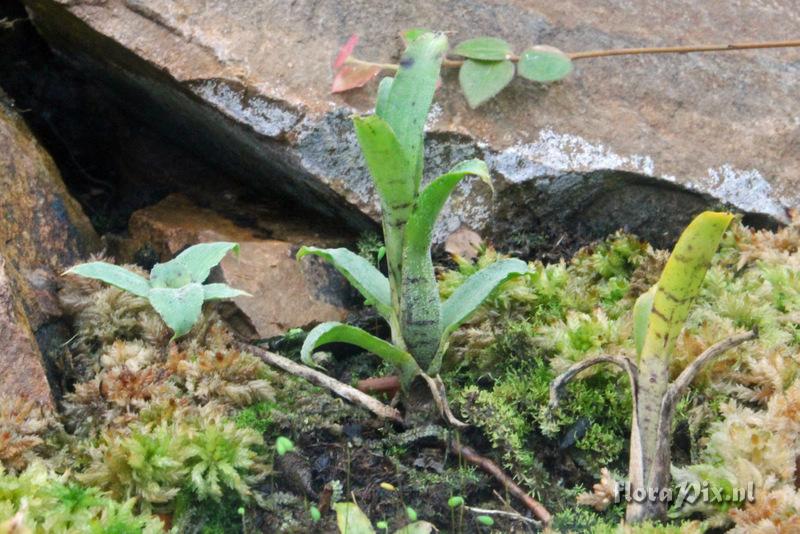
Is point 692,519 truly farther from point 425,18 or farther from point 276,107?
point 425,18

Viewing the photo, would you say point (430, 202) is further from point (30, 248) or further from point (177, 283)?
point (30, 248)

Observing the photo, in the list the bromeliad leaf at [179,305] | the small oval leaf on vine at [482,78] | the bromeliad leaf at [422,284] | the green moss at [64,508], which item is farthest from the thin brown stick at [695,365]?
the small oval leaf on vine at [482,78]

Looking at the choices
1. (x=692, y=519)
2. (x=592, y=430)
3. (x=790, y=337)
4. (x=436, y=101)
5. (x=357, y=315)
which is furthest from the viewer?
(x=436, y=101)

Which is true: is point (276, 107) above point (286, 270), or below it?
above

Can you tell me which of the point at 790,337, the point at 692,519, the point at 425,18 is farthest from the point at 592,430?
the point at 425,18

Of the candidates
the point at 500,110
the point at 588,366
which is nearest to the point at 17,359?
the point at 588,366

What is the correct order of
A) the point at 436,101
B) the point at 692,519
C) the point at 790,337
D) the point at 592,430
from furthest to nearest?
the point at 436,101, the point at 790,337, the point at 592,430, the point at 692,519

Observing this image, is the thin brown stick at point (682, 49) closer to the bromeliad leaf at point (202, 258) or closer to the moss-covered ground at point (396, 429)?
the moss-covered ground at point (396, 429)

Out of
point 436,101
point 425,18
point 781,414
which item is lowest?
point 781,414
